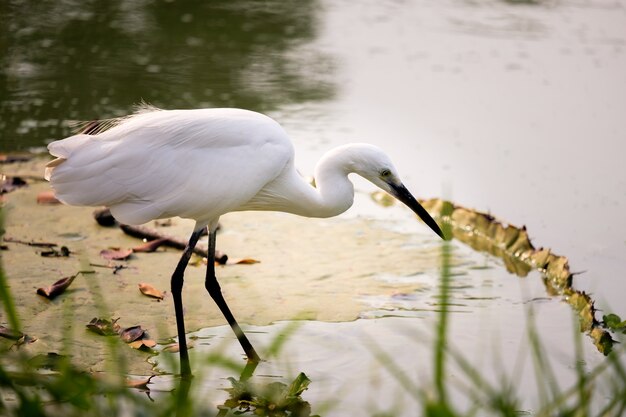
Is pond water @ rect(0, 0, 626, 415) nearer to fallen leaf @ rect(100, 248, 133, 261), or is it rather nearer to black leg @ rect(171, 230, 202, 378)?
black leg @ rect(171, 230, 202, 378)

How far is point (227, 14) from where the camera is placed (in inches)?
435

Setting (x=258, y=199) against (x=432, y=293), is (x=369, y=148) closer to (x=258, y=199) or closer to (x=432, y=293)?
(x=258, y=199)

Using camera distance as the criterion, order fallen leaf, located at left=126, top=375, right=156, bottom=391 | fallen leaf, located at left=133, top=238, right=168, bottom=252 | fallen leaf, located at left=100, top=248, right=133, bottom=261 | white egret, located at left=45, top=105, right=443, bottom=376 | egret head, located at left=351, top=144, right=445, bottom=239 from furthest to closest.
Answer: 1. fallen leaf, located at left=133, top=238, right=168, bottom=252
2. fallen leaf, located at left=100, top=248, right=133, bottom=261
3. egret head, located at left=351, top=144, right=445, bottom=239
4. white egret, located at left=45, top=105, right=443, bottom=376
5. fallen leaf, located at left=126, top=375, right=156, bottom=391

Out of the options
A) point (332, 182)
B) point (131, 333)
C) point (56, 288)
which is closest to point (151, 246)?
point (56, 288)

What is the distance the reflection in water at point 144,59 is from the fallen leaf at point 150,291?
98.5 inches

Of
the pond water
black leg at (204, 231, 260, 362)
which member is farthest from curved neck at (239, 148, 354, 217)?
the pond water

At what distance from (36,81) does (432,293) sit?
4785 mm

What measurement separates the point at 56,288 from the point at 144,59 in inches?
193

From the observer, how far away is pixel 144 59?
9445 mm

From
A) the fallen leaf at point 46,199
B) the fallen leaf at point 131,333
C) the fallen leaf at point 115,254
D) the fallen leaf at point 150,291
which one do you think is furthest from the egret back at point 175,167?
the fallen leaf at point 46,199

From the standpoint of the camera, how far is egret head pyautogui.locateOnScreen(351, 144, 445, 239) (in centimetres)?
461

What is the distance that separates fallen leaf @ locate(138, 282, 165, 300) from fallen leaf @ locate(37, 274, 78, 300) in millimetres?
355

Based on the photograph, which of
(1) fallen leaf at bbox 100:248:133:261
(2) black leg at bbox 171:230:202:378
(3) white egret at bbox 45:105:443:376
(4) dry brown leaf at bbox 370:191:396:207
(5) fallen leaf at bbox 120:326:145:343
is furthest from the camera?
(4) dry brown leaf at bbox 370:191:396:207

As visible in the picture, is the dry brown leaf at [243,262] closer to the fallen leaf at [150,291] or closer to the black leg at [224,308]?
the fallen leaf at [150,291]
